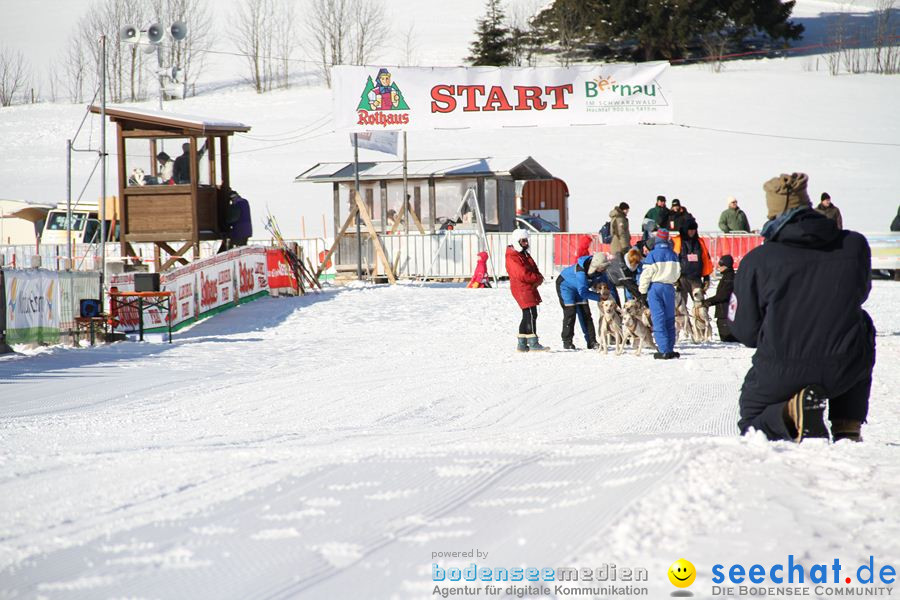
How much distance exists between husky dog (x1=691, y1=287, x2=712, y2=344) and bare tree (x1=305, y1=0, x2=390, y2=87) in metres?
82.2

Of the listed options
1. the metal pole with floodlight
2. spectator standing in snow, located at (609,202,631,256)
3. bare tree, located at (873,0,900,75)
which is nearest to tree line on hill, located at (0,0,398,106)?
bare tree, located at (873,0,900,75)

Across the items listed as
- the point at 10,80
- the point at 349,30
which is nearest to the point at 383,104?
the point at 349,30

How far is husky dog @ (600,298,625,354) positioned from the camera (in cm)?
1407

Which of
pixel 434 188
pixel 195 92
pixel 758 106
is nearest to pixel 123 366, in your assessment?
pixel 434 188

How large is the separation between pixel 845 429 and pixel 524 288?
9279 mm

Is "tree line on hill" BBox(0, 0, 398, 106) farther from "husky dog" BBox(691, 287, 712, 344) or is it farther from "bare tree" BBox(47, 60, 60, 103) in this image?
"husky dog" BBox(691, 287, 712, 344)

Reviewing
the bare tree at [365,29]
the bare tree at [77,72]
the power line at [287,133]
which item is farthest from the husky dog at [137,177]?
the bare tree at [77,72]

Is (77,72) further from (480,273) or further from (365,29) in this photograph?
(480,273)

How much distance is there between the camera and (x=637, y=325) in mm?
13891

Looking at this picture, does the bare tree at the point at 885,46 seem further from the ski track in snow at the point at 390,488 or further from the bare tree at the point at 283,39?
the ski track in snow at the point at 390,488

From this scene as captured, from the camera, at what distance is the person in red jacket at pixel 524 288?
14.4m

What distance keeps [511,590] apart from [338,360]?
10.0 m

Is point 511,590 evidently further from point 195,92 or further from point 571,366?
point 195,92

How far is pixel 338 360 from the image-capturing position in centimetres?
1352
